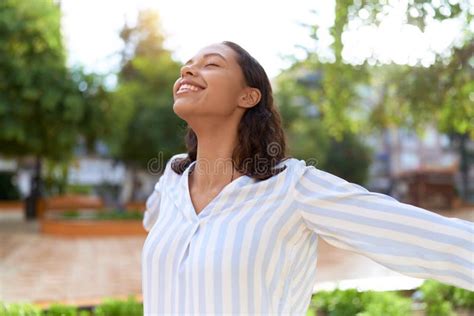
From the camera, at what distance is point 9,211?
84.2 feet

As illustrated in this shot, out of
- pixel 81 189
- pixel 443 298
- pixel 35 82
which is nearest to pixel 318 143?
pixel 81 189

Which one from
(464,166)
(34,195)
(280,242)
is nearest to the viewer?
(280,242)

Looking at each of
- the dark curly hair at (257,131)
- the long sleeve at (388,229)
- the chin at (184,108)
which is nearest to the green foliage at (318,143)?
the dark curly hair at (257,131)

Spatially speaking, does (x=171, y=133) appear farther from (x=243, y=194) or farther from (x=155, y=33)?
(x=243, y=194)

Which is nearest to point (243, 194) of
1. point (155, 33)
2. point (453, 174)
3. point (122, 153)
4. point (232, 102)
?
point (232, 102)

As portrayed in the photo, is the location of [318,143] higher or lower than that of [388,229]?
lower

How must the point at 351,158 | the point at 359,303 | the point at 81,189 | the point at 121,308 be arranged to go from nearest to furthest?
the point at 121,308
the point at 359,303
the point at 351,158
the point at 81,189

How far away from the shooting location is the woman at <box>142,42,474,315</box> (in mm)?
1283

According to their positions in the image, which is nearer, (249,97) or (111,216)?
(249,97)

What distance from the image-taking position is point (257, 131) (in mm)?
1615

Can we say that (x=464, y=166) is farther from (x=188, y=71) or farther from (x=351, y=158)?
(x=188, y=71)

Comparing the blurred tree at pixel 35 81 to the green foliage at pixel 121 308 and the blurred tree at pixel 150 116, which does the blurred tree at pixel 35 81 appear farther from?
the green foliage at pixel 121 308

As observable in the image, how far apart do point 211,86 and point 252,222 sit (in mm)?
386

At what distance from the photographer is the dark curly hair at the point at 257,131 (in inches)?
62.8
